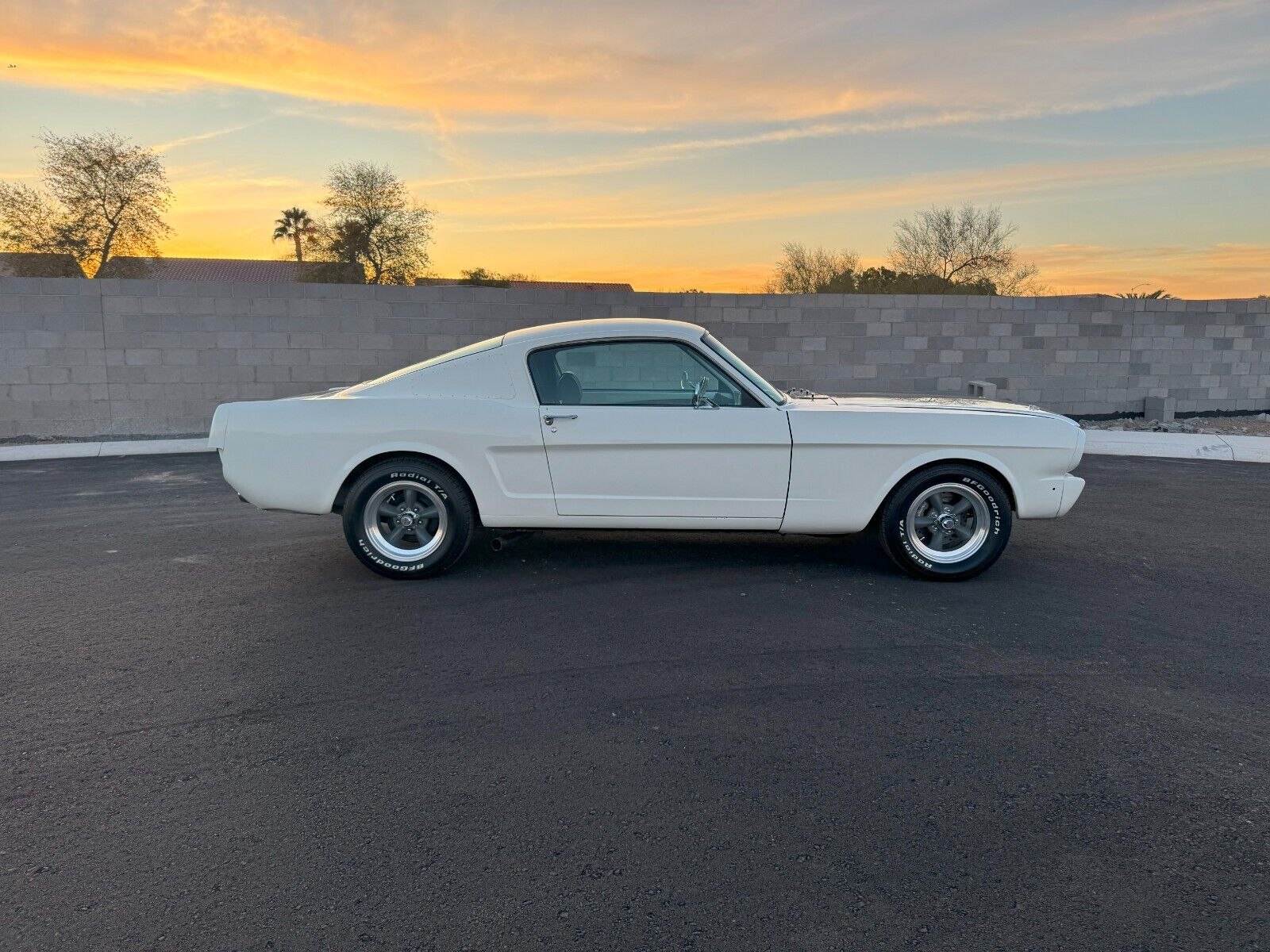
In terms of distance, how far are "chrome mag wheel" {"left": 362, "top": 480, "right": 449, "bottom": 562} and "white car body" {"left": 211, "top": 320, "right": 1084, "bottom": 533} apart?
0.23 m

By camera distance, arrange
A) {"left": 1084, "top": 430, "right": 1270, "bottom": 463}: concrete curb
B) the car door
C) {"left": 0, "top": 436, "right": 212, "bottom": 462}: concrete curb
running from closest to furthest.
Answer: the car door, {"left": 0, "top": 436, "right": 212, "bottom": 462}: concrete curb, {"left": 1084, "top": 430, "right": 1270, "bottom": 463}: concrete curb

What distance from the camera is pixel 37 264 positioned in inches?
1093

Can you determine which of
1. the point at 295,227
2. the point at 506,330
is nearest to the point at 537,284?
the point at 295,227

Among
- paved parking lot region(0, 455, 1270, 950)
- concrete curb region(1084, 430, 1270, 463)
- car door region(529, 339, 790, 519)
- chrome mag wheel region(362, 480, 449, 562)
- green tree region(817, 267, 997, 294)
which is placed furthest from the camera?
green tree region(817, 267, 997, 294)

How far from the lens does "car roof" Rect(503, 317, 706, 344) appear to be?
555 cm

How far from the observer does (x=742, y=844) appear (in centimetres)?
278

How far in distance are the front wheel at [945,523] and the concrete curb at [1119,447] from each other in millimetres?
6959

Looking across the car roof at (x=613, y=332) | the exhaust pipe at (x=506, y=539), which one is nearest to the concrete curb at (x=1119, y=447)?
the exhaust pipe at (x=506, y=539)

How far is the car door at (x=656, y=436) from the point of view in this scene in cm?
545

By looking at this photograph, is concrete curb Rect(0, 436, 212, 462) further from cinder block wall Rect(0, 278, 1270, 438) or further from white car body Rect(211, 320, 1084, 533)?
white car body Rect(211, 320, 1084, 533)

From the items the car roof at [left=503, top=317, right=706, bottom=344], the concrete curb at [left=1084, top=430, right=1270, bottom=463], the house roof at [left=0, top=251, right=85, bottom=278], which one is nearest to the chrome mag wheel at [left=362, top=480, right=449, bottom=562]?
the car roof at [left=503, top=317, right=706, bottom=344]

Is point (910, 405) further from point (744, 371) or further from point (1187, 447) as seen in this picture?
point (1187, 447)

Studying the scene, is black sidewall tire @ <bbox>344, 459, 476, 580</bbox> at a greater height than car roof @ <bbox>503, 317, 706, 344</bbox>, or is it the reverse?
car roof @ <bbox>503, 317, 706, 344</bbox>

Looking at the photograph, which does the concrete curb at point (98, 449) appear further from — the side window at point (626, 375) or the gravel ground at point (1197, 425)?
the gravel ground at point (1197, 425)
